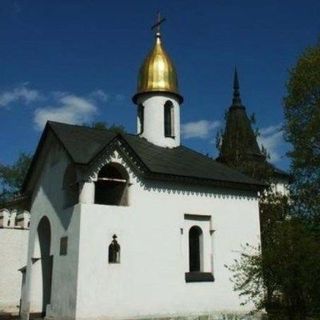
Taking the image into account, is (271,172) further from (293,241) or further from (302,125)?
(293,241)

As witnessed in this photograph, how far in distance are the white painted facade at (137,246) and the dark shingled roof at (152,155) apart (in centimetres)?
52

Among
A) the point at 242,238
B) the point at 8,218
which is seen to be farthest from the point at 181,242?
the point at 8,218

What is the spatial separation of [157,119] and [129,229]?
25.6 ft

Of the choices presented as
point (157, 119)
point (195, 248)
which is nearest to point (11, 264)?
point (157, 119)

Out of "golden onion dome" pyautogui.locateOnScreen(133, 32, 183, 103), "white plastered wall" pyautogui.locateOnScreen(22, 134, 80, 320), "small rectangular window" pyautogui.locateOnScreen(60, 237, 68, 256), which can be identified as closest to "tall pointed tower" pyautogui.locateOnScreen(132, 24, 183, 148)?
"golden onion dome" pyautogui.locateOnScreen(133, 32, 183, 103)

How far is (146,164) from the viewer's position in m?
19.9

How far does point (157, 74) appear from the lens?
26.0 metres

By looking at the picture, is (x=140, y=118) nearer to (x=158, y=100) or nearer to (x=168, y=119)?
(x=158, y=100)

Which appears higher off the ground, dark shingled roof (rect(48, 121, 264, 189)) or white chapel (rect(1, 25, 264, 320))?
dark shingled roof (rect(48, 121, 264, 189))

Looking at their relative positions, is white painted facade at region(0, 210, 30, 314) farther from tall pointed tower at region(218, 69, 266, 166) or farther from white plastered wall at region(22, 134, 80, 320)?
tall pointed tower at region(218, 69, 266, 166)

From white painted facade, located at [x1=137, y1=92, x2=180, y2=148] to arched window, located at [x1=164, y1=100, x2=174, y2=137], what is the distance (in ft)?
0.32

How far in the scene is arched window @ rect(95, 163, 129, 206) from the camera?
64.0 ft

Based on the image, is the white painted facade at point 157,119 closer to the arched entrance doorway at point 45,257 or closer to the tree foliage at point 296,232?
the tree foliage at point 296,232

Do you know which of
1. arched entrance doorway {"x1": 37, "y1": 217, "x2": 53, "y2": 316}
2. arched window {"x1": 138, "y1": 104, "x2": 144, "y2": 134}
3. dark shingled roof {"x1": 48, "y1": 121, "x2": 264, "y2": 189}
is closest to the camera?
dark shingled roof {"x1": 48, "y1": 121, "x2": 264, "y2": 189}
